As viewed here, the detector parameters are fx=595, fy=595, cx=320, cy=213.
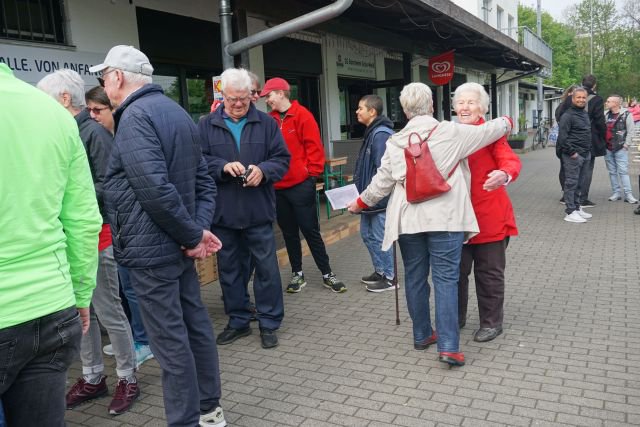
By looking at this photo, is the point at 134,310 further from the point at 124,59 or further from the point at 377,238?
the point at 377,238

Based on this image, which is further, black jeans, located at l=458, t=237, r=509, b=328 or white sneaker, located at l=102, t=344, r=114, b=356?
white sneaker, located at l=102, t=344, r=114, b=356

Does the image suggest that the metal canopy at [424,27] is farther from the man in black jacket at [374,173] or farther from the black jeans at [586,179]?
the black jeans at [586,179]

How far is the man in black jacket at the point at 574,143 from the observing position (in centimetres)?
830

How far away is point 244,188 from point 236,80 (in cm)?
73

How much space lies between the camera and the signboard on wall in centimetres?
546

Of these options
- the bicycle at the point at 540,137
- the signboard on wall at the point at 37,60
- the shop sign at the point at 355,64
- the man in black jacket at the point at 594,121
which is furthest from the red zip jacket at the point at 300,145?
the bicycle at the point at 540,137

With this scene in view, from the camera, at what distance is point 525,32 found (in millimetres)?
19875

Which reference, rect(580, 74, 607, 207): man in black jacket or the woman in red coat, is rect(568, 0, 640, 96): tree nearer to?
rect(580, 74, 607, 207): man in black jacket

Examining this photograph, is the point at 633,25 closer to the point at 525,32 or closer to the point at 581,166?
the point at 525,32

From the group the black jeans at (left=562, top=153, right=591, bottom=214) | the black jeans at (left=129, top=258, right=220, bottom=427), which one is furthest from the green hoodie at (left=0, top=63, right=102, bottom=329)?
the black jeans at (left=562, top=153, right=591, bottom=214)

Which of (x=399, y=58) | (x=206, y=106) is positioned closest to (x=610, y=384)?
(x=206, y=106)

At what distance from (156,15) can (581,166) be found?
248 inches

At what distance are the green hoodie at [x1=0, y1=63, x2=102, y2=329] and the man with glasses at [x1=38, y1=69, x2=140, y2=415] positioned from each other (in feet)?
4.58

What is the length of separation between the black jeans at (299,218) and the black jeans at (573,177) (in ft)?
14.6
